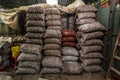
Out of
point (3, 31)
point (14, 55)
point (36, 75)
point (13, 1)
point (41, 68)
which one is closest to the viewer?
point (36, 75)

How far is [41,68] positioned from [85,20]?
5.98 ft

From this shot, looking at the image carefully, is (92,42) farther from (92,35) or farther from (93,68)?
(93,68)

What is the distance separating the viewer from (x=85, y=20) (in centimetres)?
397

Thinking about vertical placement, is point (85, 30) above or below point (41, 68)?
above

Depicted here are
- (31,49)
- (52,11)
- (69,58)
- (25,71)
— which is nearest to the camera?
(25,71)

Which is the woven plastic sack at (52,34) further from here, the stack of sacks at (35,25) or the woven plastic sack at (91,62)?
the woven plastic sack at (91,62)

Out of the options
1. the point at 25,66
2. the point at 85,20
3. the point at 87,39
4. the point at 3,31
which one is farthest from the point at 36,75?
the point at 3,31

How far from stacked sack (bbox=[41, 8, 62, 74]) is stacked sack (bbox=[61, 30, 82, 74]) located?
0.19 meters

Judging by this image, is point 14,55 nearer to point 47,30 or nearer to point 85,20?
point 47,30

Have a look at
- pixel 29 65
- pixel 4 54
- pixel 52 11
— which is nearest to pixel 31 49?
pixel 29 65

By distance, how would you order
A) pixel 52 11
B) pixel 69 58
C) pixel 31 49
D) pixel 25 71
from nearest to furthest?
pixel 25 71 < pixel 31 49 < pixel 69 58 < pixel 52 11

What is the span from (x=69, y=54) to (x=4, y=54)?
1.95m

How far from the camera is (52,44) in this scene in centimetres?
396

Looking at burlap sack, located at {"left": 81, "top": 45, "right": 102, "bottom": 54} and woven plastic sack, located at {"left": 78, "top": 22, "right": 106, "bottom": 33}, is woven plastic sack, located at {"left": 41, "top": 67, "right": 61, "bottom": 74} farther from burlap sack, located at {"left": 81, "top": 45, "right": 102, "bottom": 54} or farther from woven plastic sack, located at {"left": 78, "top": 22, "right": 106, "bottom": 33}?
woven plastic sack, located at {"left": 78, "top": 22, "right": 106, "bottom": 33}
